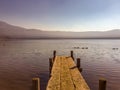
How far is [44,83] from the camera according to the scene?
17531 mm

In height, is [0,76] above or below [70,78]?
below

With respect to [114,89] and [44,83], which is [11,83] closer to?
[44,83]

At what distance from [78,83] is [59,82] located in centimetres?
127

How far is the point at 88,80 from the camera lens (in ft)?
62.3

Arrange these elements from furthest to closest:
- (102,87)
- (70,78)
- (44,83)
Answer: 1. (44,83)
2. (70,78)
3. (102,87)

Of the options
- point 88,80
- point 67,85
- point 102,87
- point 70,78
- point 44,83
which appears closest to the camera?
point 102,87

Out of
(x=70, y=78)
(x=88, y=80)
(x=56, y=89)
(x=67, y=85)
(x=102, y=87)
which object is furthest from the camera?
(x=88, y=80)

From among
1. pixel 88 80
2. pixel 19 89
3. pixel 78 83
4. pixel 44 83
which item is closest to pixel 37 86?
pixel 78 83

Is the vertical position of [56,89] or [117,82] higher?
[56,89]

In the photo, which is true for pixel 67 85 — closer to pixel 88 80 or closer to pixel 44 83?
pixel 44 83

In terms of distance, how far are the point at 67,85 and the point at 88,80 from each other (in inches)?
379

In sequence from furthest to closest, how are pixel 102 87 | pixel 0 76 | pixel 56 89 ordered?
pixel 0 76
pixel 56 89
pixel 102 87

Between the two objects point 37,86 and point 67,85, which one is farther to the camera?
point 67,85

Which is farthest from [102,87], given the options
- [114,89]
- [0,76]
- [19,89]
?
[0,76]
